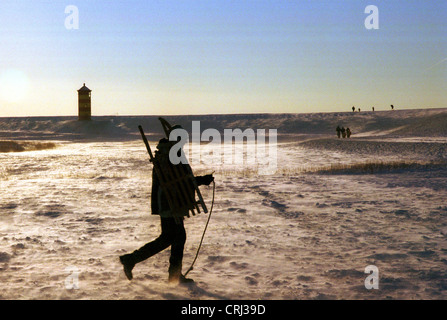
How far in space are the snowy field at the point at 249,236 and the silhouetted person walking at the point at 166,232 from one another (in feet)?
0.76

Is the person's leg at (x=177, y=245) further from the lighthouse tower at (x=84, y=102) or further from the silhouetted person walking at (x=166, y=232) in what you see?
the lighthouse tower at (x=84, y=102)

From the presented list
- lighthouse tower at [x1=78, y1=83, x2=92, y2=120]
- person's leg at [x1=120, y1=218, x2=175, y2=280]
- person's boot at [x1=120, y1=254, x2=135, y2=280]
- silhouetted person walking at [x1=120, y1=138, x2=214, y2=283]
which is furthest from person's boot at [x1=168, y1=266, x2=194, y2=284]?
lighthouse tower at [x1=78, y1=83, x2=92, y2=120]

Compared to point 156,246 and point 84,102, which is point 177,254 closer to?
point 156,246

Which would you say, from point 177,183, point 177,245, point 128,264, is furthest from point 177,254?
point 177,183

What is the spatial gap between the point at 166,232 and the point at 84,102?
66.6 meters

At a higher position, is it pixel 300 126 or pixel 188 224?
pixel 300 126

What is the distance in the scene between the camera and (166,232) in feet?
18.1

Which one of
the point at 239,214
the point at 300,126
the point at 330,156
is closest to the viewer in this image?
the point at 239,214

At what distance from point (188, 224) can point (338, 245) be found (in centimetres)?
322

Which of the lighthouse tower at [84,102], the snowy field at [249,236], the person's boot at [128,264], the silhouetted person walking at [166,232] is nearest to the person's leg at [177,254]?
the silhouetted person walking at [166,232]

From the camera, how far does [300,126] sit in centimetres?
6569

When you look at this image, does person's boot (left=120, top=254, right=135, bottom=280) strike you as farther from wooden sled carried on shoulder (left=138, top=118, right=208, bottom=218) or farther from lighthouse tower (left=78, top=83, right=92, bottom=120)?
lighthouse tower (left=78, top=83, right=92, bottom=120)
